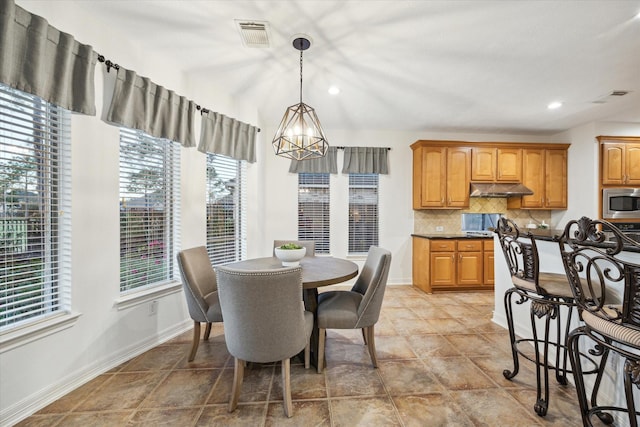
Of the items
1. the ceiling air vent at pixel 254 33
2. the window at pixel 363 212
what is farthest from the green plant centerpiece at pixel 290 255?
the window at pixel 363 212

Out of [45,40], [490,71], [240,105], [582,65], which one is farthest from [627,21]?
[45,40]

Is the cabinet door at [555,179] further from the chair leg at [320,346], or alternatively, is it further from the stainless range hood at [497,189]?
the chair leg at [320,346]

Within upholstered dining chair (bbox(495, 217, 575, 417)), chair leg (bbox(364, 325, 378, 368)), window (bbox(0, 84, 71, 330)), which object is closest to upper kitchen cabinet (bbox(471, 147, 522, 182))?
upholstered dining chair (bbox(495, 217, 575, 417))

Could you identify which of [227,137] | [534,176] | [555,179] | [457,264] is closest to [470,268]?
[457,264]

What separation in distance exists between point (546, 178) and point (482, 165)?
116 centimetres

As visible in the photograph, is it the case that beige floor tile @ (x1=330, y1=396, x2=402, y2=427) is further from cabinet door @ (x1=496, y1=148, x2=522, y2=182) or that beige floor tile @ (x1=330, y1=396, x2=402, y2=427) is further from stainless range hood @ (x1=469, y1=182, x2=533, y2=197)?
cabinet door @ (x1=496, y1=148, x2=522, y2=182)

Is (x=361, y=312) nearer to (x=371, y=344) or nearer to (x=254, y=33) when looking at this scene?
(x=371, y=344)

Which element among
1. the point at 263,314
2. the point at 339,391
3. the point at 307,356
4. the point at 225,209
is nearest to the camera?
the point at 263,314

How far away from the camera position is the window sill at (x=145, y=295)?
2.35 metres

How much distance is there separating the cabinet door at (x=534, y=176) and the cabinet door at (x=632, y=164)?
108 centimetres

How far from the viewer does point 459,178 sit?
463 cm

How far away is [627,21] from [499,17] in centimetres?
97

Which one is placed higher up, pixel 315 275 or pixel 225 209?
pixel 225 209

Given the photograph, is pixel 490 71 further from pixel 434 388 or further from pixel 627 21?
pixel 434 388
